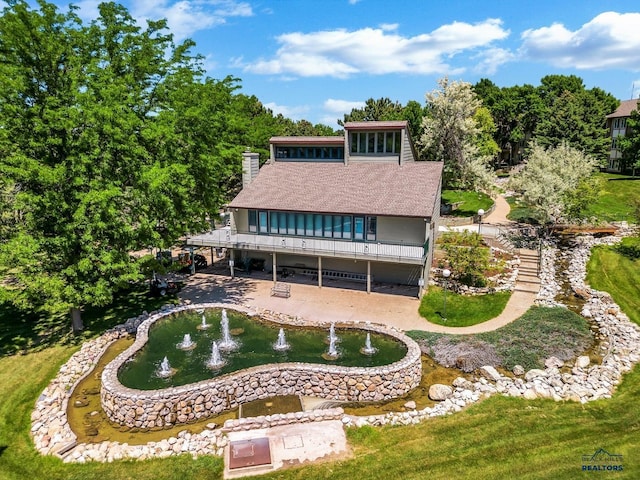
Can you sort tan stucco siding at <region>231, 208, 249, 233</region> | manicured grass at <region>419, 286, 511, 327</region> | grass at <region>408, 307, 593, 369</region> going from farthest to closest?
tan stucco siding at <region>231, 208, 249, 233</region>, manicured grass at <region>419, 286, 511, 327</region>, grass at <region>408, 307, 593, 369</region>

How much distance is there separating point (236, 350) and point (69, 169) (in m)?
11.4

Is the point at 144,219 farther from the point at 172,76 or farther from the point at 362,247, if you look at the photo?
the point at 362,247

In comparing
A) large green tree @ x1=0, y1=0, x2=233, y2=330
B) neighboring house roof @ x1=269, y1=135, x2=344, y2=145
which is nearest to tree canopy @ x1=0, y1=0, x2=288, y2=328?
large green tree @ x1=0, y1=0, x2=233, y2=330

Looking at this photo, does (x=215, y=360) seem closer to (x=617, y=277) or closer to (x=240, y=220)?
(x=240, y=220)

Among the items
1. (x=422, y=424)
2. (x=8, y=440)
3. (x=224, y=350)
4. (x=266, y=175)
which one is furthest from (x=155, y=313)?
(x=422, y=424)

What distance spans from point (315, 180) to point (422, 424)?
2007 cm

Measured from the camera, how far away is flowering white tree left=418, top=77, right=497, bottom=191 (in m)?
41.4

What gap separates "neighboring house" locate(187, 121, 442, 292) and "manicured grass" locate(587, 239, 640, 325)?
11.1m

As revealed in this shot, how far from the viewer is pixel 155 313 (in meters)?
24.1

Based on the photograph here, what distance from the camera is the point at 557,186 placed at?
33.2 metres

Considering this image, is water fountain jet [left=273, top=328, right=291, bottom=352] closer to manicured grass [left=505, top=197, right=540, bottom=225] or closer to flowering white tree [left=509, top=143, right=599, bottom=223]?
flowering white tree [left=509, top=143, right=599, bottom=223]

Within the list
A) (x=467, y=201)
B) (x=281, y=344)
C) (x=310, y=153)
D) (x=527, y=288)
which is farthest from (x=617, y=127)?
(x=281, y=344)

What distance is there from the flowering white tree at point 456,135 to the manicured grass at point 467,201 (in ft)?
10.7

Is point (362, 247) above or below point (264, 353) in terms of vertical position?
above
